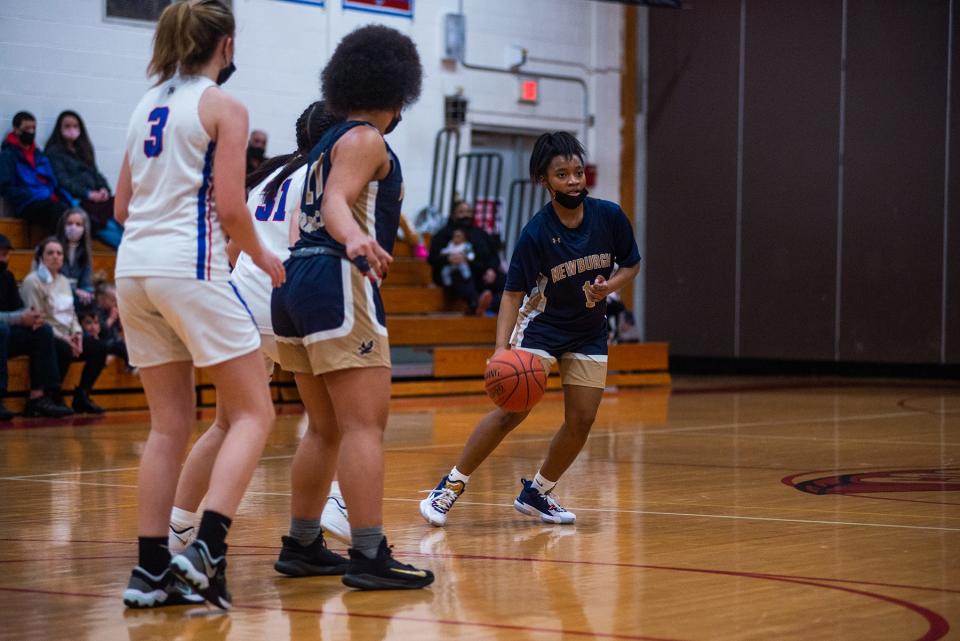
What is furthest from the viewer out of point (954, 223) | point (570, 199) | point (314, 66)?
point (954, 223)

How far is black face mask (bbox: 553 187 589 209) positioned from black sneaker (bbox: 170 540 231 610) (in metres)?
2.39

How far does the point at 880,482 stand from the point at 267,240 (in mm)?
3411

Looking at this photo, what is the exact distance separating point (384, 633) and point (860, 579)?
1552 mm

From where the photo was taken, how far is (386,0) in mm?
15500

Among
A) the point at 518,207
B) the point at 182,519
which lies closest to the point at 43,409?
the point at 182,519

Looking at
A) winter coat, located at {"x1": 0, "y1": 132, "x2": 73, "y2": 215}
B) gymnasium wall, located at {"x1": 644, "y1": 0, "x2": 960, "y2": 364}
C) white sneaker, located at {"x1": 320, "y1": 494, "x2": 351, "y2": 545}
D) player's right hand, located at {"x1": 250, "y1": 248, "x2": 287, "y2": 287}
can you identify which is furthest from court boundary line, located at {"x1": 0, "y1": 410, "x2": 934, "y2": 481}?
gymnasium wall, located at {"x1": 644, "y1": 0, "x2": 960, "y2": 364}

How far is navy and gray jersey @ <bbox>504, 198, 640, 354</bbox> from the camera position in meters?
5.64

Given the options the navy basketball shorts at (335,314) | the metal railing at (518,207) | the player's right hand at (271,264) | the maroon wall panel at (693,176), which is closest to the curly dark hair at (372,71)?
the navy basketball shorts at (335,314)

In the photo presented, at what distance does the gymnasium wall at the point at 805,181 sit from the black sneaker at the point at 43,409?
9713mm

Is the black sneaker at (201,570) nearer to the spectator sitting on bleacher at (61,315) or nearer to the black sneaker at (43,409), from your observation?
the black sneaker at (43,409)

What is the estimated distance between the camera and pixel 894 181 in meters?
16.5

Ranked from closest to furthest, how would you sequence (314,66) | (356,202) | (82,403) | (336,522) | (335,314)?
(335,314) < (356,202) < (336,522) < (82,403) < (314,66)

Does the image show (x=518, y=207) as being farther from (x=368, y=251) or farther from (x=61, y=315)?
(x=368, y=251)

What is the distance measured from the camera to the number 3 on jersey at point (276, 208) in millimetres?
4859
